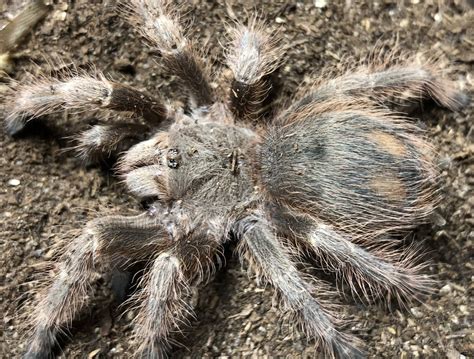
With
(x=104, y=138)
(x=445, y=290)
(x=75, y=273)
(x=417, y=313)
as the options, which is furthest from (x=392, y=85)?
(x=75, y=273)

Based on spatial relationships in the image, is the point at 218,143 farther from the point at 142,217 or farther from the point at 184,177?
the point at 142,217

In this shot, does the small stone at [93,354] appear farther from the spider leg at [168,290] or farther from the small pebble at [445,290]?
the small pebble at [445,290]

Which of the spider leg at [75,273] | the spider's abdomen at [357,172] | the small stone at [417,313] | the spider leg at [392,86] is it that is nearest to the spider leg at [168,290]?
the spider leg at [75,273]

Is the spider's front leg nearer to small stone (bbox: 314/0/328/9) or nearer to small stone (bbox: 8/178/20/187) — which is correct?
small stone (bbox: 8/178/20/187)

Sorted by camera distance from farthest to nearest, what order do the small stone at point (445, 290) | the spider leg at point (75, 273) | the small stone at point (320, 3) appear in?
the small stone at point (320, 3), the small stone at point (445, 290), the spider leg at point (75, 273)

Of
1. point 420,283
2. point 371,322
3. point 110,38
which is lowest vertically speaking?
point 371,322

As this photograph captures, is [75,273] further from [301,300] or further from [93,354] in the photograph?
[301,300]

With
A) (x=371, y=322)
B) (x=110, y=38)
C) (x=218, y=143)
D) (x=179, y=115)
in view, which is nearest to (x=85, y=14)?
(x=110, y=38)

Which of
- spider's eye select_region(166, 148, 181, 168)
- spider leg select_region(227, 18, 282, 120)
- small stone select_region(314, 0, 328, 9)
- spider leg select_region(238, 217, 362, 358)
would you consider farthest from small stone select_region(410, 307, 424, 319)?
small stone select_region(314, 0, 328, 9)
